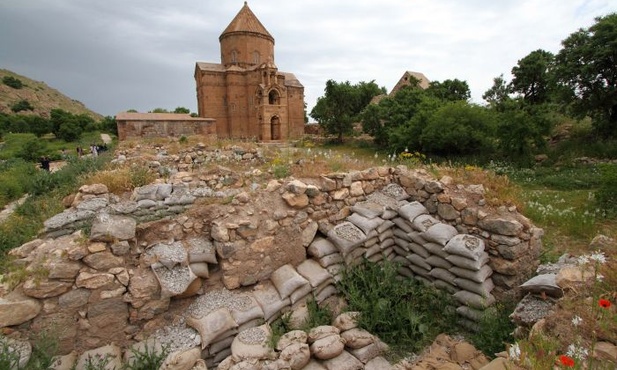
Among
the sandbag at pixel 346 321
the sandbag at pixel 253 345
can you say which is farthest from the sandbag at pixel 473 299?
the sandbag at pixel 253 345

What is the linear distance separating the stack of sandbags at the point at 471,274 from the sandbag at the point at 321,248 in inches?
65.8

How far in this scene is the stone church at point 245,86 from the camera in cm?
2416

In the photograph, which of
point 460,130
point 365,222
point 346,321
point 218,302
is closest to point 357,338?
point 346,321

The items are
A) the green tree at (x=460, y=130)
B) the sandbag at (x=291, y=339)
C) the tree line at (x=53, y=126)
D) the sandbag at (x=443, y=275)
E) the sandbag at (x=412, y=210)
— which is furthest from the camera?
the tree line at (x=53, y=126)

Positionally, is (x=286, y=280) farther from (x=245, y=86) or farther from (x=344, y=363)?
(x=245, y=86)

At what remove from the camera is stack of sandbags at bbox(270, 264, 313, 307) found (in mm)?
4008

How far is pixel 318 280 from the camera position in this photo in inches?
166

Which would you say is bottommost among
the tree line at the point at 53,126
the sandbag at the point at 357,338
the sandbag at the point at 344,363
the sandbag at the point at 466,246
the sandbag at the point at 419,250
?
the sandbag at the point at 344,363

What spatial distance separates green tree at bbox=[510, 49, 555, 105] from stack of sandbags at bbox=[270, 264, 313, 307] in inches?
961

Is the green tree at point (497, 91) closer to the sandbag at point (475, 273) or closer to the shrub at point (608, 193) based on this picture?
the shrub at point (608, 193)

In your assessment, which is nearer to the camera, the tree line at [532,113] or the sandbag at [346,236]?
the sandbag at [346,236]

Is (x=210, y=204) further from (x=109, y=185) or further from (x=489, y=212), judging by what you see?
(x=489, y=212)

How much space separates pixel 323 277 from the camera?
4270 mm

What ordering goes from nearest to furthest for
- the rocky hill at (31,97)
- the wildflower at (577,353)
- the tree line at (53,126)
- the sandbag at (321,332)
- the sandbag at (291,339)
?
the wildflower at (577,353) → the sandbag at (291,339) → the sandbag at (321,332) → the tree line at (53,126) → the rocky hill at (31,97)
